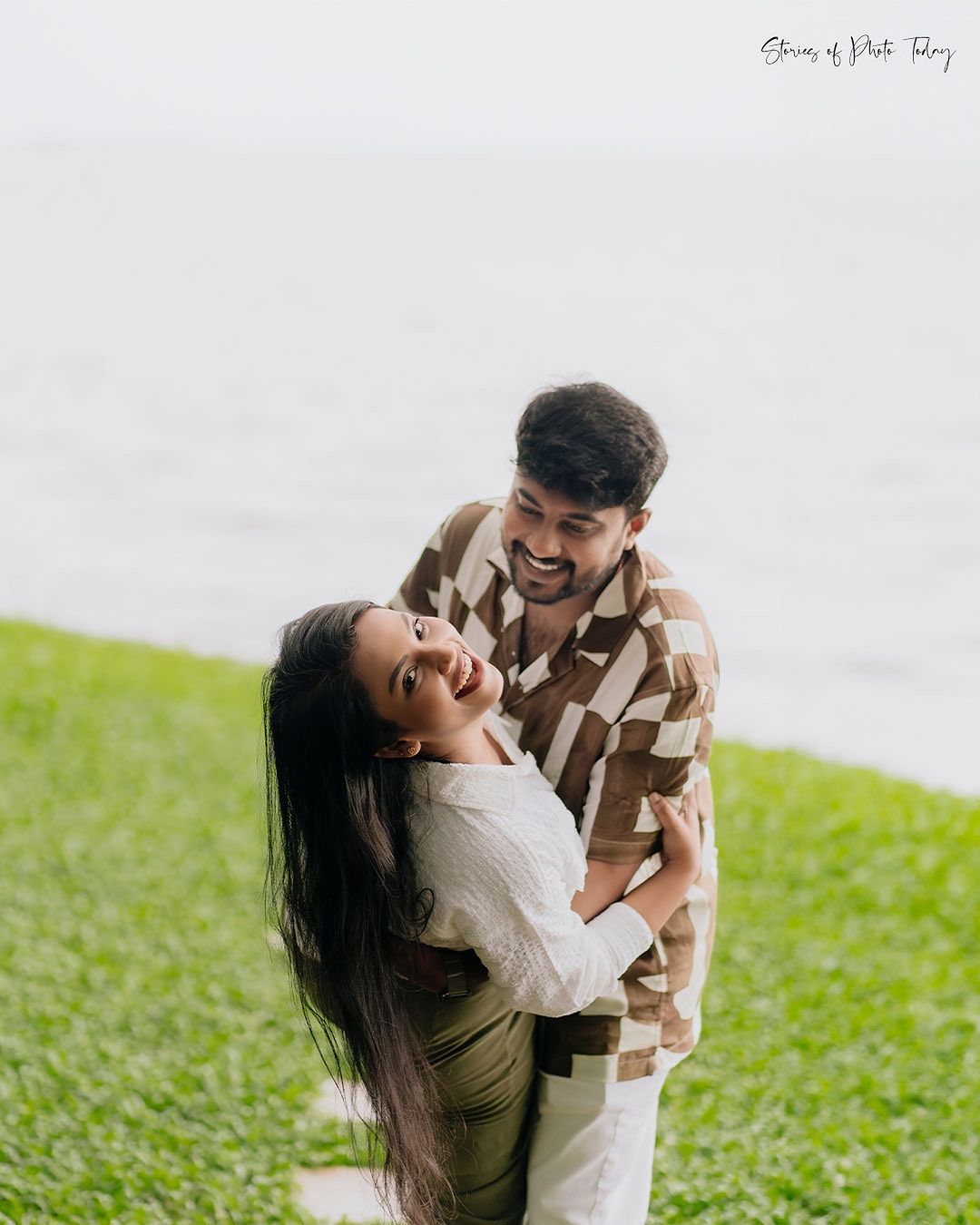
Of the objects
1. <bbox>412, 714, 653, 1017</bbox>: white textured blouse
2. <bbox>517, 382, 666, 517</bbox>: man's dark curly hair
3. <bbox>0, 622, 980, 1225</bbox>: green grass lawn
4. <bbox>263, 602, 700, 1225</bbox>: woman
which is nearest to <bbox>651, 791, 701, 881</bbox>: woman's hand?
<bbox>263, 602, 700, 1225</bbox>: woman

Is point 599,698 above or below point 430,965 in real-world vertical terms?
above

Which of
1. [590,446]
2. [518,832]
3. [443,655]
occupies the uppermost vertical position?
[590,446]

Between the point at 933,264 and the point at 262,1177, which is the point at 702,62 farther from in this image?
the point at 262,1177

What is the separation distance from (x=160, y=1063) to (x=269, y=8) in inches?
267

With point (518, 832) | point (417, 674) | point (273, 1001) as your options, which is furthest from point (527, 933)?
point (273, 1001)

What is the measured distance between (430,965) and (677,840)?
40cm

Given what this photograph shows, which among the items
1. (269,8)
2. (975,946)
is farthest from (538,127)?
(975,946)

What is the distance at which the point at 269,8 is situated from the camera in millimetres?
8375

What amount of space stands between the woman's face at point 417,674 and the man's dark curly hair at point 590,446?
277 mm

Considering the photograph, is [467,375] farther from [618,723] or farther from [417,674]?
[417,674]

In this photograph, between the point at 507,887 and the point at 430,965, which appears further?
the point at 430,965

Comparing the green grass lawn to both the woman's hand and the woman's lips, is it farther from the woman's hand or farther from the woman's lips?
the woman's lips

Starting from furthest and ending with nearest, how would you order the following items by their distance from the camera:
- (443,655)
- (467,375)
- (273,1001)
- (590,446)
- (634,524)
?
(467,375) → (273,1001) → (634,524) → (590,446) → (443,655)

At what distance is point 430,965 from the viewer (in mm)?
1952
